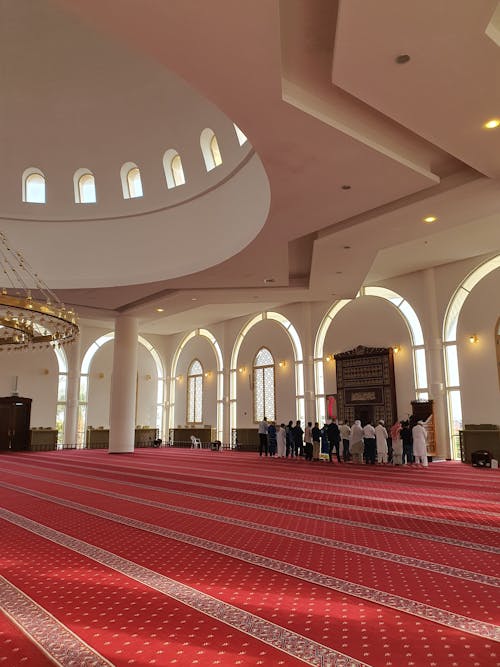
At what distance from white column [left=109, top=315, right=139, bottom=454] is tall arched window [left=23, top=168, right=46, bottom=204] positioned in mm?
4550

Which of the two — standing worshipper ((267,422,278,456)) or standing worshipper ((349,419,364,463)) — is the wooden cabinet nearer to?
standing worshipper ((267,422,278,456))

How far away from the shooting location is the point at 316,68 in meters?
5.96

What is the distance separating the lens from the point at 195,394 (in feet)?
75.2

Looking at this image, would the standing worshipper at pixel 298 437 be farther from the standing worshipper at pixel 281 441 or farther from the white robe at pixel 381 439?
the white robe at pixel 381 439

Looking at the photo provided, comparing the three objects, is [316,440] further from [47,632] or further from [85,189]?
[47,632]

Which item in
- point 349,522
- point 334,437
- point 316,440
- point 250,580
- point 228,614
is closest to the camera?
point 228,614

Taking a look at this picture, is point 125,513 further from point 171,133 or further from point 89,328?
point 89,328

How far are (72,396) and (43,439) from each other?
2.03 metres

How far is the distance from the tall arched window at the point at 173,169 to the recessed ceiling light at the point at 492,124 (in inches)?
313

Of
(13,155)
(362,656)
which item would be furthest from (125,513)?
(13,155)

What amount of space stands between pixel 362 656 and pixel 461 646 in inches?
18.1

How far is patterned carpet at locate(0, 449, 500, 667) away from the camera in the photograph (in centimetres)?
235

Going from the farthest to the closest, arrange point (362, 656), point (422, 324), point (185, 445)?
point (185, 445), point (422, 324), point (362, 656)

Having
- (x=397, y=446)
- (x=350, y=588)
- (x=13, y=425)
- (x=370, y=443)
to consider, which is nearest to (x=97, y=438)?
(x=13, y=425)
